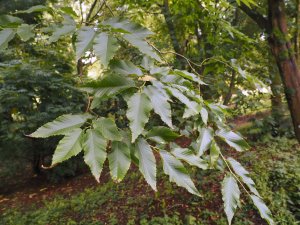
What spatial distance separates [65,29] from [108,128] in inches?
13.7

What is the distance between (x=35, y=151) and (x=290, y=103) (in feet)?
17.1

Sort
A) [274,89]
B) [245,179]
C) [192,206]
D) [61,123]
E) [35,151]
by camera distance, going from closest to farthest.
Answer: [61,123] → [245,179] → [192,206] → [274,89] → [35,151]

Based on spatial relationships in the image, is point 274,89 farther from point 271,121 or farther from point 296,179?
point 296,179

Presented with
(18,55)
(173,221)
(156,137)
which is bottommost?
(173,221)

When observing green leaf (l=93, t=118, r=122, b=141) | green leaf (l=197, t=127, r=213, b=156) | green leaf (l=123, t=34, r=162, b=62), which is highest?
green leaf (l=123, t=34, r=162, b=62)

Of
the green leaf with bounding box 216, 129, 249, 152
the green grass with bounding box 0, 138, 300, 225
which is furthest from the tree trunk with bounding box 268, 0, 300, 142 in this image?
the green leaf with bounding box 216, 129, 249, 152

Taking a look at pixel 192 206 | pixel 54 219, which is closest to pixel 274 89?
pixel 192 206

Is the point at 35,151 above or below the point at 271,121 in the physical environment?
below

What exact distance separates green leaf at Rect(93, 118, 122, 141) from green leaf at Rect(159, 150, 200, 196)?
19cm

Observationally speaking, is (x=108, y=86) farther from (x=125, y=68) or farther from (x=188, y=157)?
(x=188, y=157)

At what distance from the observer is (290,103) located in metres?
4.00

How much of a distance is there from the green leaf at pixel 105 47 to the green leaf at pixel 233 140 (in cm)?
56

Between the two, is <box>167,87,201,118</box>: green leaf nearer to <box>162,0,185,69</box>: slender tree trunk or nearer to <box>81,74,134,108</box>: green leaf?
<box>81,74,134,108</box>: green leaf

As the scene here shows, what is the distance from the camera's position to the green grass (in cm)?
377
